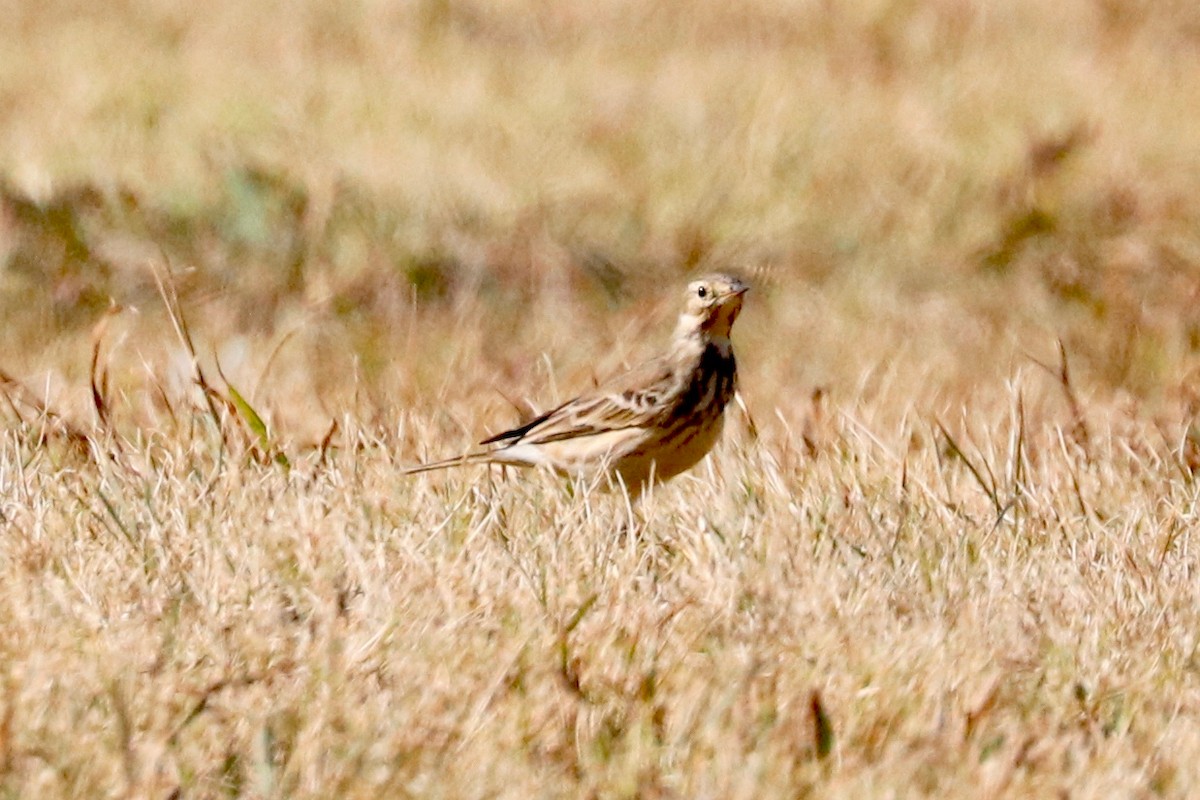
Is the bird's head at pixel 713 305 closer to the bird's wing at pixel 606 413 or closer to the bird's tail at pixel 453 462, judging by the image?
the bird's wing at pixel 606 413

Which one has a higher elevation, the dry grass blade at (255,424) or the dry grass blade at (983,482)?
the dry grass blade at (255,424)

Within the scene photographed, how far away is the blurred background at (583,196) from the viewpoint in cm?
588

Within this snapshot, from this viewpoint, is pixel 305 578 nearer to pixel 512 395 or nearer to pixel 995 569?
pixel 995 569

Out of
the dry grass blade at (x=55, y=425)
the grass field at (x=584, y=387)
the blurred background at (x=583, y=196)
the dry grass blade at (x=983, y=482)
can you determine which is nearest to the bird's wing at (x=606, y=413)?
the grass field at (x=584, y=387)

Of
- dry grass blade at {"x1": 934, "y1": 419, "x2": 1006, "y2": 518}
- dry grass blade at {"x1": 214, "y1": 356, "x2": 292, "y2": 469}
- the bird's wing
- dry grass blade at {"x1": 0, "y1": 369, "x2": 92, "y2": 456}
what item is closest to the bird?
the bird's wing

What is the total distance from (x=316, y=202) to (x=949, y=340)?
1923 millimetres

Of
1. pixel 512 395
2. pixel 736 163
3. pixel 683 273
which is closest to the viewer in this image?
pixel 512 395

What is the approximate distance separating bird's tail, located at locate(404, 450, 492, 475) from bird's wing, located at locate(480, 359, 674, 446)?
0.07 m

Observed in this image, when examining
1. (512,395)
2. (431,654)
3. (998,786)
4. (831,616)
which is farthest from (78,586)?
(512,395)

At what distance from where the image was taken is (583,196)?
728cm

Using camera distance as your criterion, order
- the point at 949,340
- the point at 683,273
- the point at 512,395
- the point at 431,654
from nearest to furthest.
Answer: the point at 431,654 < the point at 512,395 < the point at 949,340 < the point at 683,273

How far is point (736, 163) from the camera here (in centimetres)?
780

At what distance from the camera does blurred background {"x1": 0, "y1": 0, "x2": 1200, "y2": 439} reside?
19.3 feet

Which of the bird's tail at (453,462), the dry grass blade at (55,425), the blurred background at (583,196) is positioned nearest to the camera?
the bird's tail at (453,462)
